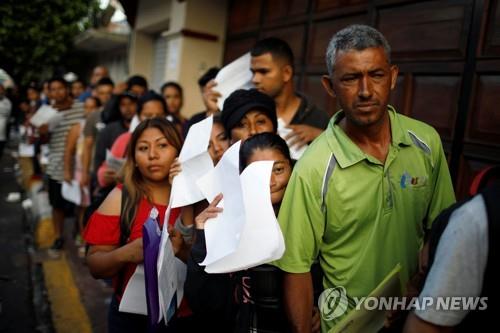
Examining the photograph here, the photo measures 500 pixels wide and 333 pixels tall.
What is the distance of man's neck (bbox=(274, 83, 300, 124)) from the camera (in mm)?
2619

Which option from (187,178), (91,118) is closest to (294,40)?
(91,118)

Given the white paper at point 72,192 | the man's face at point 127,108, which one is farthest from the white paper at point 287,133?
the white paper at point 72,192

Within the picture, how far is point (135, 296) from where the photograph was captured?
1862mm

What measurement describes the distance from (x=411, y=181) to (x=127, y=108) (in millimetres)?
3380

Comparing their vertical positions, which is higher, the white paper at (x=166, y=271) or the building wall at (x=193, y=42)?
the building wall at (x=193, y=42)

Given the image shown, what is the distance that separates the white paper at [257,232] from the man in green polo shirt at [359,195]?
0.23 metres

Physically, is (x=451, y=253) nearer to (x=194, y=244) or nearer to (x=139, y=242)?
(x=194, y=244)

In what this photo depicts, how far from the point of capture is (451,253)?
3.00ft

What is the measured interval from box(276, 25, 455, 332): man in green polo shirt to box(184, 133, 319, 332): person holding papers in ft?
0.24

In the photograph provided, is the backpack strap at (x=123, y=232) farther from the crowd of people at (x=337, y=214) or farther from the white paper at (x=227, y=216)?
the white paper at (x=227, y=216)

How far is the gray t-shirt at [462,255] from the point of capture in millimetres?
895

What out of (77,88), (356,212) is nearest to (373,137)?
(356,212)

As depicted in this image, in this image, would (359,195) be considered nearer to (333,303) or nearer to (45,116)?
(333,303)

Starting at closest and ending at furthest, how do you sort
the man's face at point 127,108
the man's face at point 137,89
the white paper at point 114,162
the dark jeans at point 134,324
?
the dark jeans at point 134,324
the white paper at point 114,162
the man's face at point 127,108
the man's face at point 137,89
